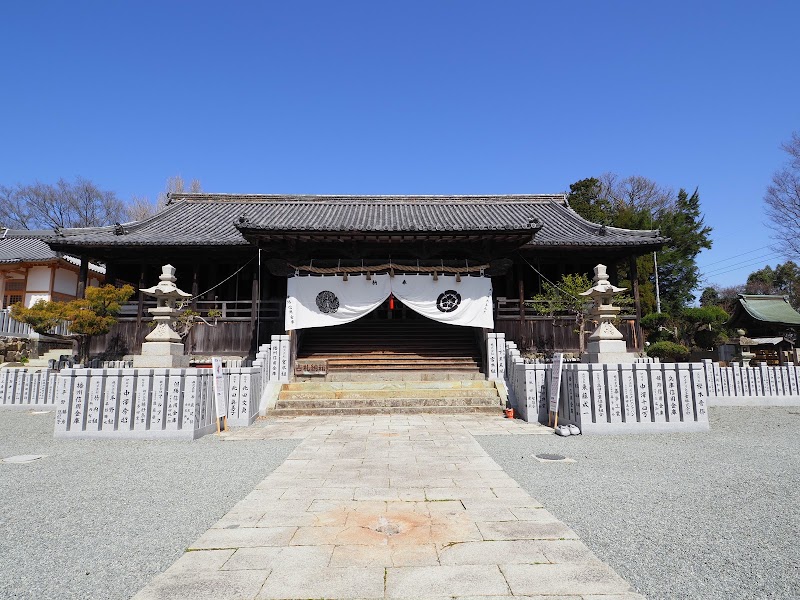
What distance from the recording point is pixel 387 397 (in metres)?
10.6

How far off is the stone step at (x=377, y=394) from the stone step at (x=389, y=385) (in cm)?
16

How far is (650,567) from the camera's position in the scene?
263cm

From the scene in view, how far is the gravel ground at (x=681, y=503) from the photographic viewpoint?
2549mm

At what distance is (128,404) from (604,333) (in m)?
8.86

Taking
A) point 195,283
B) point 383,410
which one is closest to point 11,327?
point 195,283

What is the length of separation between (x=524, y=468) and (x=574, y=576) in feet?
9.02

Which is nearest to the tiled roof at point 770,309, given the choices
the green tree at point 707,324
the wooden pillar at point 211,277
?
the green tree at point 707,324

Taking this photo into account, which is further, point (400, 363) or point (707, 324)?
point (707, 324)

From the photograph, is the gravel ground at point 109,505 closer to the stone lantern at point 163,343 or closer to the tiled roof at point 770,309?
the stone lantern at point 163,343

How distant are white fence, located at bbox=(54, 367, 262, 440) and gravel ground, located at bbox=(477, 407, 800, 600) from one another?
202 inches

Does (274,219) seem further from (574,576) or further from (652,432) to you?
(574,576)

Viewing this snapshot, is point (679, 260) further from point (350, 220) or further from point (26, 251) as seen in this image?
point (26, 251)

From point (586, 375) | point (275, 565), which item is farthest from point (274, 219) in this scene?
point (275, 565)

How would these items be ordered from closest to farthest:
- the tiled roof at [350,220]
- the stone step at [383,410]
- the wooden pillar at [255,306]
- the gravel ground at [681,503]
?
the gravel ground at [681,503], the stone step at [383,410], the tiled roof at [350,220], the wooden pillar at [255,306]
